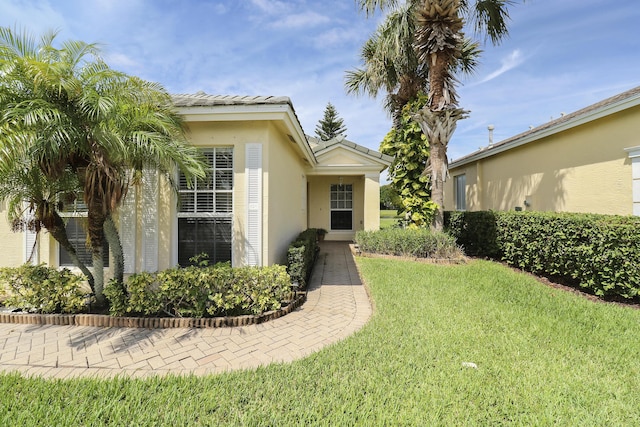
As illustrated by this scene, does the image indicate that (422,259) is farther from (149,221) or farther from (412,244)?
(149,221)

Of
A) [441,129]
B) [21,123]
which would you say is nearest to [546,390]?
[21,123]

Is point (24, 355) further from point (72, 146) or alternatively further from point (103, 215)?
point (72, 146)

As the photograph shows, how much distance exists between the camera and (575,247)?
611 centimetres

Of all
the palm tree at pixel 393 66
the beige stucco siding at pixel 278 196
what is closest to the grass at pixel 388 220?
the palm tree at pixel 393 66

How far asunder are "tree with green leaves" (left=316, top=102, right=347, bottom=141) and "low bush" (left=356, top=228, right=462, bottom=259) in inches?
1388

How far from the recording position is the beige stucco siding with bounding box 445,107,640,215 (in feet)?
23.9

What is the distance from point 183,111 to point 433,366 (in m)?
5.75

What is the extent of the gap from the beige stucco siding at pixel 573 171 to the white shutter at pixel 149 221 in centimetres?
1169

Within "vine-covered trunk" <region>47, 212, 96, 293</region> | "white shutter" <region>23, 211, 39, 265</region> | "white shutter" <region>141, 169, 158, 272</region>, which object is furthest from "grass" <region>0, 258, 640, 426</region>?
"white shutter" <region>23, 211, 39, 265</region>

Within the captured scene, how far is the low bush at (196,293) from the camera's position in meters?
4.50

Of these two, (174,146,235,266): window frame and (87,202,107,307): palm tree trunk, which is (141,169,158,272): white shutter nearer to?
(174,146,235,266): window frame

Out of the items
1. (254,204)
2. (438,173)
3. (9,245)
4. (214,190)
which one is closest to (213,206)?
(214,190)

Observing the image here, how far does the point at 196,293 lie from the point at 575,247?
26.6ft

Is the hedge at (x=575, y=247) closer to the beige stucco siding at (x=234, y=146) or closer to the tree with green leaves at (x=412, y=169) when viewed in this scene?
the tree with green leaves at (x=412, y=169)
